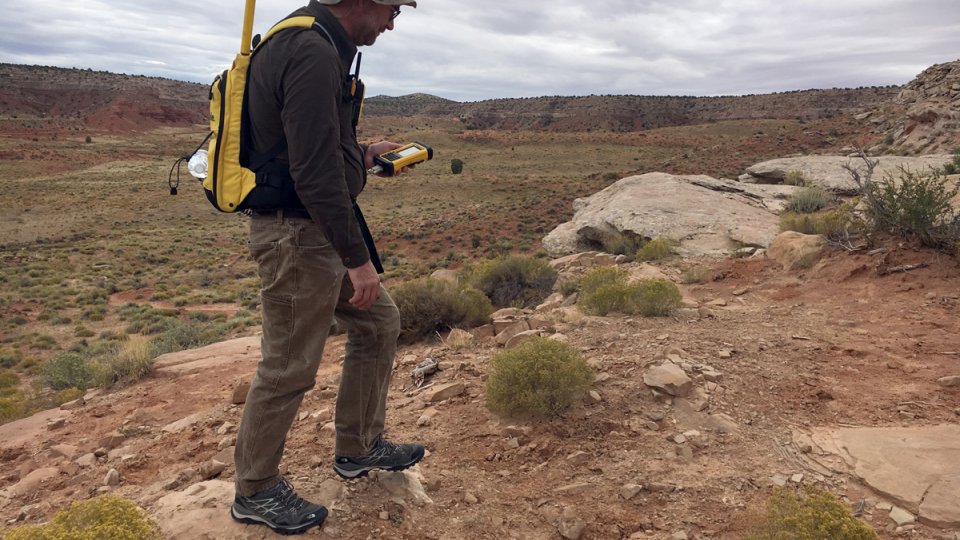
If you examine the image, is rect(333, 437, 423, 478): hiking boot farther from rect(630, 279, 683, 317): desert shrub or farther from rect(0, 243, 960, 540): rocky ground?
rect(630, 279, 683, 317): desert shrub

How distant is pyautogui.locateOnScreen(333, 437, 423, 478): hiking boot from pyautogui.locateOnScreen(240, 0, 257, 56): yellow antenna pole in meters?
1.80

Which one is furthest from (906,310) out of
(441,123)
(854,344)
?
(441,123)

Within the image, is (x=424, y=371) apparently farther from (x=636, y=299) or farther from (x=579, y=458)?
(x=636, y=299)

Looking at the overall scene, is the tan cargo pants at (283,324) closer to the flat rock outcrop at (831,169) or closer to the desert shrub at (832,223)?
the desert shrub at (832,223)

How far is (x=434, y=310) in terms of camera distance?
611cm

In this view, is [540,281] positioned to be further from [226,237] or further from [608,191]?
[226,237]

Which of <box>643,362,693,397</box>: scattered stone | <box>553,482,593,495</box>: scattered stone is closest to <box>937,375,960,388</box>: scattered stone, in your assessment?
<box>643,362,693,397</box>: scattered stone

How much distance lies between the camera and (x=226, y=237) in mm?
24922

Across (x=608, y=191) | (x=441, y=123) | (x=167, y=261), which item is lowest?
(x=167, y=261)

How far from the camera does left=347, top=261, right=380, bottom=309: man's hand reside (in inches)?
87.1

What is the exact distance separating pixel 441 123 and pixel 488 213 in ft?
174

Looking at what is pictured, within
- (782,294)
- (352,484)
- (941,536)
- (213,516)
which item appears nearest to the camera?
(941,536)

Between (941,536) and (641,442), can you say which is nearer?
(941,536)

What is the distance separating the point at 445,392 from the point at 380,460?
1.39m
